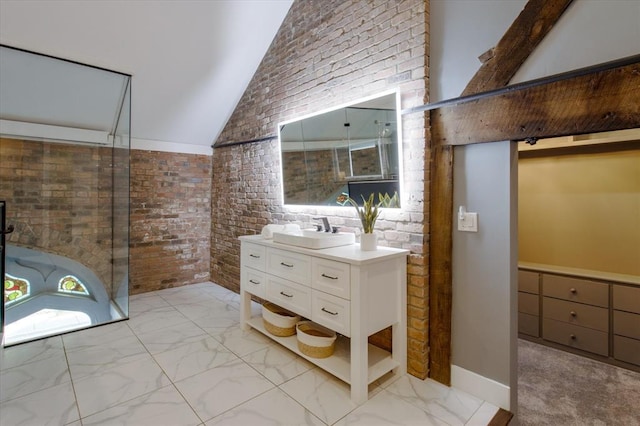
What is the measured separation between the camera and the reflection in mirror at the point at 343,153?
7.86 ft

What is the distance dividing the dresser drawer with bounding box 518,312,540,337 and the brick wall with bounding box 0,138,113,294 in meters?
4.43

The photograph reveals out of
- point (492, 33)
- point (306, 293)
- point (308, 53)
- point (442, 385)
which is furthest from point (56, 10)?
point (442, 385)

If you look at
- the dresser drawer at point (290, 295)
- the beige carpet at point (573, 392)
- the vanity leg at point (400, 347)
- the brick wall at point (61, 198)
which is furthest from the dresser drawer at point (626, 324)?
the brick wall at point (61, 198)

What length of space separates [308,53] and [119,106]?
2.14 metres

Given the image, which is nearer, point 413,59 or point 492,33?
point 492,33

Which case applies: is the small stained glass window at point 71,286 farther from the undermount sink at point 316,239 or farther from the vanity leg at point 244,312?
the undermount sink at point 316,239

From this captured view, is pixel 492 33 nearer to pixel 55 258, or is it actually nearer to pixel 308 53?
pixel 308 53

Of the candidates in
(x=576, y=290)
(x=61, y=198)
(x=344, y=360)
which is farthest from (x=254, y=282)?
(x=576, y=290)

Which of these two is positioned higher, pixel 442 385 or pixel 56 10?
pixel 56 10

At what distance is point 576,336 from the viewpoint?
106 inches

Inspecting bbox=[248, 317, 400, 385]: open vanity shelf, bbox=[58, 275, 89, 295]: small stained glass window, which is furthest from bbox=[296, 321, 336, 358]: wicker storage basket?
bbox=[58, 275, 89, 295]: small stained glass window

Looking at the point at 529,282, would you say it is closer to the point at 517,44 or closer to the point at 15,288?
the point at 517,44

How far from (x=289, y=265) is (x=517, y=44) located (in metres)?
2.08

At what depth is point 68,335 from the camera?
2963 millimetres
